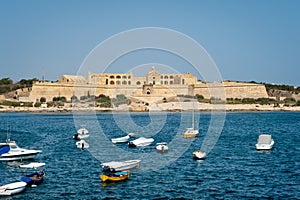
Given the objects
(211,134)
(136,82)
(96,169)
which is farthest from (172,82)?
(96,169)

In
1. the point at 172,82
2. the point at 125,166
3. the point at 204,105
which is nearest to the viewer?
the point at 125,166

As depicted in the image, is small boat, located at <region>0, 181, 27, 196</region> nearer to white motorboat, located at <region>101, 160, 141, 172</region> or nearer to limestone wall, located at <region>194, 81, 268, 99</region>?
white motorboat, located at <region>101, 160, 141, 172</region>

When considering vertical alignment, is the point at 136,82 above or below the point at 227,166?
above

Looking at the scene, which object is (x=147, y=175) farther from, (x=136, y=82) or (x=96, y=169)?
(x=136, y=82)

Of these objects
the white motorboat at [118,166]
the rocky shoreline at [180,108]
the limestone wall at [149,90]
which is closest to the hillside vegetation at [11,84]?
the limestone wall at [149,90]

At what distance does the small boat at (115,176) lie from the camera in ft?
62.7

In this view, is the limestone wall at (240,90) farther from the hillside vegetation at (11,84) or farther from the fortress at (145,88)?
the hillside vegetation at (11,84)

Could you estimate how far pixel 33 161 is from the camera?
24531mm

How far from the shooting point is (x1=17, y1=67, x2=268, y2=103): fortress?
102375 mm

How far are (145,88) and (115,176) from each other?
86.0 m

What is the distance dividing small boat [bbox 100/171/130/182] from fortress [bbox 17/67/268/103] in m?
80.8

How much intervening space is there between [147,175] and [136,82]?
8827cm

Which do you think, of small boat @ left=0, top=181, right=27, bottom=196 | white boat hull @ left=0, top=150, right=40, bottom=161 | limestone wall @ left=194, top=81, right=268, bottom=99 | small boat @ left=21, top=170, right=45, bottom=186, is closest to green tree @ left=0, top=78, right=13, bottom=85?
limestone wall @ left=194, top=81, right=268, bottom=99

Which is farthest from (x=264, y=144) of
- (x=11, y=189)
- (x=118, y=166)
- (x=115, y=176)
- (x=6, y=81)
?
(x=6, y=81)
